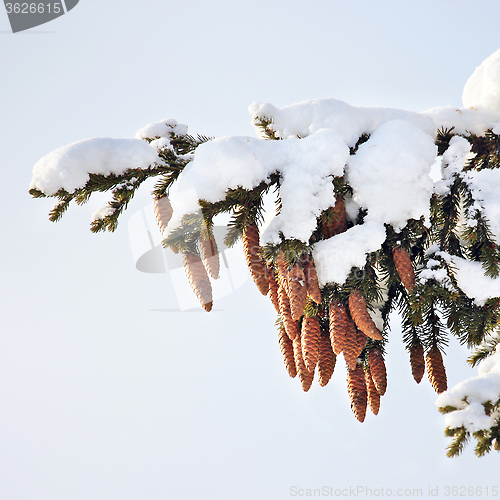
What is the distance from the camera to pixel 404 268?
2092mm

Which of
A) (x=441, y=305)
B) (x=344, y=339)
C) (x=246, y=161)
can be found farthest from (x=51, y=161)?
(x=441, y=305)


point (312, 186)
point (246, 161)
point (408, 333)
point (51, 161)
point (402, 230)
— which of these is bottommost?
point (408, 333)

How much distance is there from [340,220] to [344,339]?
1.82 feet

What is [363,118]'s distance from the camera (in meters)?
2.42

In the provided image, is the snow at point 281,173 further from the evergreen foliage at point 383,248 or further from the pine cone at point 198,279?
the pine cone at point 198,279

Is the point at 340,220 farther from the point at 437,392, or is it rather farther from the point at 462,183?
the point at 437,392

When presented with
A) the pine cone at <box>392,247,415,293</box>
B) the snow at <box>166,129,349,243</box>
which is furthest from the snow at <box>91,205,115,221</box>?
the pine cone at <box>392,247,415,293</box>

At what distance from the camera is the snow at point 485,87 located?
9.16 feet

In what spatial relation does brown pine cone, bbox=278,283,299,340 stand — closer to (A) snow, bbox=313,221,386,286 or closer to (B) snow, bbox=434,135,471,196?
(A) snow, bbox=313,221,386,286

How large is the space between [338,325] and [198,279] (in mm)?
662

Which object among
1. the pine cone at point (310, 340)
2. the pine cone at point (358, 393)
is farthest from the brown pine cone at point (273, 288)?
the pine cone at point (358, 393)

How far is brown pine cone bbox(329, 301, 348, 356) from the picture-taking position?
2.01 m

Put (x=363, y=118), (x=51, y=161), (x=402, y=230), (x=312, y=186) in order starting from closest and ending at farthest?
(x=51, y=161) < (x=312, y=186) < (x=402, y=230) < (x=363, y=118)

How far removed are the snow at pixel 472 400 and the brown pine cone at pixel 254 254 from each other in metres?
1.02
